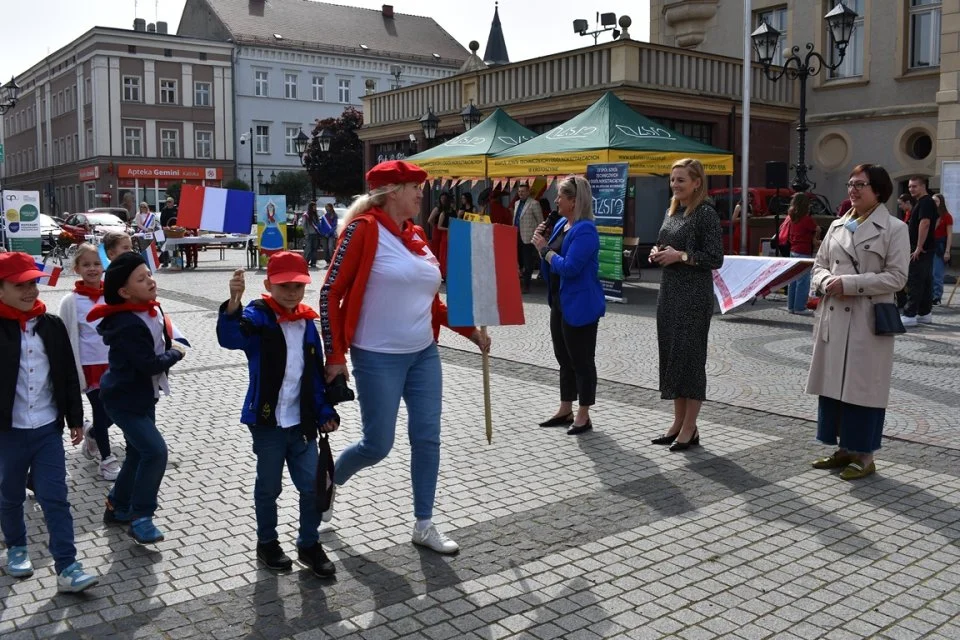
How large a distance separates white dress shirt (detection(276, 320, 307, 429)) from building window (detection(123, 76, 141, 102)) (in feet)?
212

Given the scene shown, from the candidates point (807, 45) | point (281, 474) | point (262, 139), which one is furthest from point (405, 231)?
point (262, 139)

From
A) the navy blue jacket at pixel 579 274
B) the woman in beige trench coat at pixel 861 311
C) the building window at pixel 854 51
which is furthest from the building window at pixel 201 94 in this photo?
the woman in beige trench coat at pixel 861 311

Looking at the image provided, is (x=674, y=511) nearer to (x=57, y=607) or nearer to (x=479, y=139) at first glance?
(x=57, y=607)

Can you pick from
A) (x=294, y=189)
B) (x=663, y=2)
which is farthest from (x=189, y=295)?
(x=294, y=189)

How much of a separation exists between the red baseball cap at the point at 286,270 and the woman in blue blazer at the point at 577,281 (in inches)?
106

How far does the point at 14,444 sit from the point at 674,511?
311cm

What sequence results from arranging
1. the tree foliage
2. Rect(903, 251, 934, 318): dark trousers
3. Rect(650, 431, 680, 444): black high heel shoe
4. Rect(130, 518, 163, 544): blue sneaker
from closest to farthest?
Rect(130, 518, 163, 544): blue sneaker, Rect(650, 431, 680, 444): black high heel shoe, Rect(903, 251, 934, 318): dark trousers, the tree foliage

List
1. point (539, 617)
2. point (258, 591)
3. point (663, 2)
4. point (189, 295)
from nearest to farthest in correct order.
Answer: point (539, 617) < point (258, 591) < point (189, 295) < point (663, 2)

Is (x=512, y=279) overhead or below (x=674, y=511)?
overhead

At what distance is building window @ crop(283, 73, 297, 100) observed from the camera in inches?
2670

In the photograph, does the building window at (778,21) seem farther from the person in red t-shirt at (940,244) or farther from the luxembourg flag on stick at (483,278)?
the luxembourg flag on stick at (483,278)

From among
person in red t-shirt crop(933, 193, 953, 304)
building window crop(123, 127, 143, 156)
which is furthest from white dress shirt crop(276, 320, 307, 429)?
building window crop(123, 127, 143, 156)

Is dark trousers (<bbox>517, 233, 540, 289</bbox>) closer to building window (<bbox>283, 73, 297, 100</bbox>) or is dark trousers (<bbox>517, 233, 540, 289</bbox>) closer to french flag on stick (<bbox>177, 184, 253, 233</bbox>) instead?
french flag on stick (<bbox>177, 184, 253, 233</bbox>)

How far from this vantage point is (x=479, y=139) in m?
18.3
